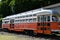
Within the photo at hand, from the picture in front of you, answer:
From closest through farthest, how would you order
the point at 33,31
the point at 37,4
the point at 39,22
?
the point at 39,22 → the point at 33,31 → the point at 37,4

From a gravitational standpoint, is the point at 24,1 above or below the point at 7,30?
above

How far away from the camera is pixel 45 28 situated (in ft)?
76.3

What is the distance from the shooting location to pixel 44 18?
23562 mm

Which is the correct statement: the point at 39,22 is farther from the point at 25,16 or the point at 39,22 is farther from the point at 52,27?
the point at 25,16

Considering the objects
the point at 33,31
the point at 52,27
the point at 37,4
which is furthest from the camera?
the point at 37,4

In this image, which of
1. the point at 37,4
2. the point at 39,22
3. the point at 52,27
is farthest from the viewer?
the point at 37,4

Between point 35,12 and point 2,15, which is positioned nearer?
point 35,12

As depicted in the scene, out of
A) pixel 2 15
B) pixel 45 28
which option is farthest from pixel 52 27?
pixel 2 15

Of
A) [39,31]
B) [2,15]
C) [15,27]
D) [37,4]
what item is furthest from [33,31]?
[2,15]

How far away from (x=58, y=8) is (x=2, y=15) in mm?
29368

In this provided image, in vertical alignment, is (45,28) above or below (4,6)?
below

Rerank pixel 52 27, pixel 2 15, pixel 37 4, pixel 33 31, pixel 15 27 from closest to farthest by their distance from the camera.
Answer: pixel 52 27 → pixel 33 31 → pixel 15 27 → pixel 37 4 → pixel 2 15

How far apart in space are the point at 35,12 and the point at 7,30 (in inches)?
534

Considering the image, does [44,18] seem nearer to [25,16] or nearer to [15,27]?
[25,16]
